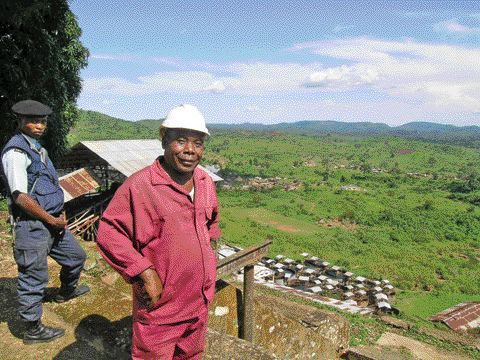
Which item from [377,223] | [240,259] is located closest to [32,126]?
[240,259]

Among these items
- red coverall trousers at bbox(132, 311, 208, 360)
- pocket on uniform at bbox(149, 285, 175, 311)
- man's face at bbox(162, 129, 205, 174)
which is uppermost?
man's face at bbox(162, 129, 205, 174)

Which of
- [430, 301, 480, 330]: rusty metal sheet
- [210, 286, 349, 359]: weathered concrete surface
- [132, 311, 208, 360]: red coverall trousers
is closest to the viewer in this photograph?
[132, 311, 208, 360]: red coverall trousers

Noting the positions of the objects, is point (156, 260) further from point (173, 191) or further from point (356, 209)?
point (356, 209)

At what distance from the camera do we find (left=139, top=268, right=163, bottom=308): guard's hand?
1.96 meters

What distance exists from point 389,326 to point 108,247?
38.9 feet

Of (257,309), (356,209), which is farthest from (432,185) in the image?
(257,309)

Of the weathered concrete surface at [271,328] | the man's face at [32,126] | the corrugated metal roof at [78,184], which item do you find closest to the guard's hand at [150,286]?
the man's face at [32,126]

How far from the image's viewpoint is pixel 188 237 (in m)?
2.05

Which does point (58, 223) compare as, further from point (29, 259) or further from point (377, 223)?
point (377, 223)

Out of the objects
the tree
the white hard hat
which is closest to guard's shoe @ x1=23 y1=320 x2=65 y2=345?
the white hard hat

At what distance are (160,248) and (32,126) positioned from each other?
163 centimetres

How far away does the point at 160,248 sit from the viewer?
2018 millimetres

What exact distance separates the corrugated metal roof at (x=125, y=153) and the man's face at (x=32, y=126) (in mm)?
8654

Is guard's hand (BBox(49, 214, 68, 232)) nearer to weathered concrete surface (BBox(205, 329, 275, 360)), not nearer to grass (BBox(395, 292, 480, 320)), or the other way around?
weathered concrete surface (BBox(205, 329, 275, 360))
